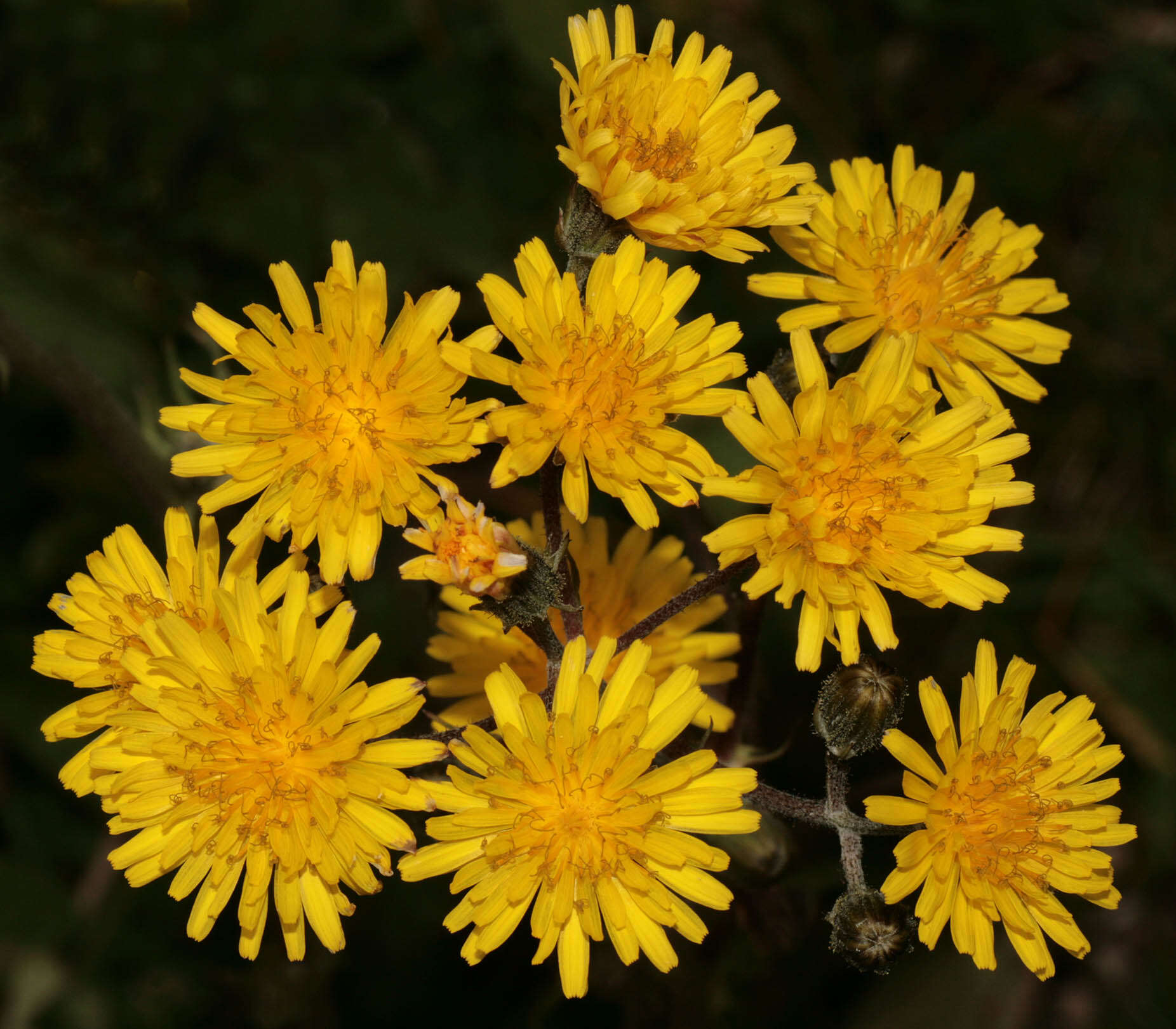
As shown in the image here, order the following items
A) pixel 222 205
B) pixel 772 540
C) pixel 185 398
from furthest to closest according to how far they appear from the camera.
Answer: pixel 222 205 → pixel 185 398 → pixel 772 540

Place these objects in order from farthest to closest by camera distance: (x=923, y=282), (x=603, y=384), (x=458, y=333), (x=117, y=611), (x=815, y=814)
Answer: (x=458, y=333), (x=923, y=282), (x=117, y=611), (x=815, y=814), (x=603, y=384)

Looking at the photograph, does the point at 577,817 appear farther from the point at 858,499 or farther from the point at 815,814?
the point at 858,499

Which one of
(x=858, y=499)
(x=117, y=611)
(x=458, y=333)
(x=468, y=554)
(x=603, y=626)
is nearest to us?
(x=468, y=554)

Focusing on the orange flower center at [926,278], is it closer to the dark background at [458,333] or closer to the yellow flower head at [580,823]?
the dark background at [458,333]

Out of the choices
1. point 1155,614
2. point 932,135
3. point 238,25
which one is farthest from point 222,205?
point 1155,614

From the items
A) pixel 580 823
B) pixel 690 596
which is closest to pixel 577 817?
pixel 580 823

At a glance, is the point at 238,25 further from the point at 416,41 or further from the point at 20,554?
the point at 20,554

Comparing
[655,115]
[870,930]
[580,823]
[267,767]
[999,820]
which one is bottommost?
[870,930]
